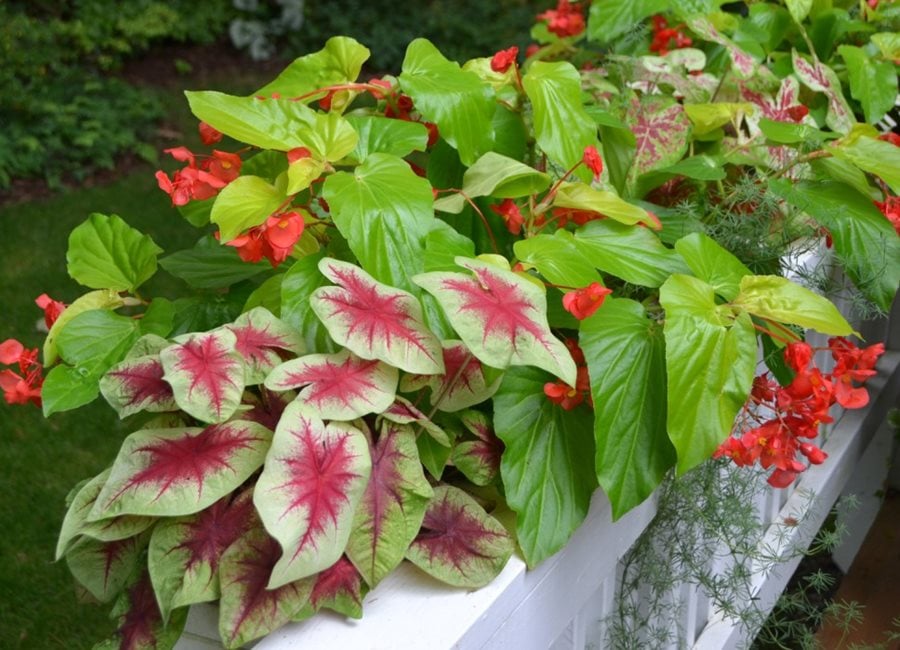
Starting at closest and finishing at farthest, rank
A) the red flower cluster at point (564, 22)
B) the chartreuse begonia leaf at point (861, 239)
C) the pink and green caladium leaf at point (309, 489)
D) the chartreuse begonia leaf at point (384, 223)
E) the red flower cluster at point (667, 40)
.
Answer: the pink and green caladium leaf at point (309, 489) < the chartreuse begonia leaf at point (384, 223) < the chartreuse begonia leaf at point (861, 239) < the red flower cluster at point (667, 40) < the red flower cluster at point (564, 22)

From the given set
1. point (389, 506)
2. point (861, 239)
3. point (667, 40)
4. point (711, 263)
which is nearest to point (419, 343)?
point (389, 506)

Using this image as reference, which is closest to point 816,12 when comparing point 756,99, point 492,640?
point 756,99

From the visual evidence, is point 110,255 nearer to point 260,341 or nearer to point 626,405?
point 260,341

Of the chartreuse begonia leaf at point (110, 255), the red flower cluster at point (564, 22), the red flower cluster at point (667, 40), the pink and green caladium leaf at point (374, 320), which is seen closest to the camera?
the pink and green caladium leaf at point (374, 320)

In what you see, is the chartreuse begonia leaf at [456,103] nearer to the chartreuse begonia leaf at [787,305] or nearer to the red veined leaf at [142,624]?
the chartreuse begonia leaf at [787,305]

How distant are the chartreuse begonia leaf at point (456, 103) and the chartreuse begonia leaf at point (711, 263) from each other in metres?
0.29

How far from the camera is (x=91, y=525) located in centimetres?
95

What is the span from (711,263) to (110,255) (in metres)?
0.71

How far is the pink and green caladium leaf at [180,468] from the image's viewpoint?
3.05 ft

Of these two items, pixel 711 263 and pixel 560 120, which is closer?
pixel 711 263

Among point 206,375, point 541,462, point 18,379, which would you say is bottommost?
point 541,462

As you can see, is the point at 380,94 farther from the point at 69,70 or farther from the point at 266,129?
the point at 69,70

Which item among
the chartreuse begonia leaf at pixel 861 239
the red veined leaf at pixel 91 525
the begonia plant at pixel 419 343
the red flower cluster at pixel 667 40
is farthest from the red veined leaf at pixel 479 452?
the red flower cluster at pixel 667 40

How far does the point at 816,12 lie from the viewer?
2.18 meters
